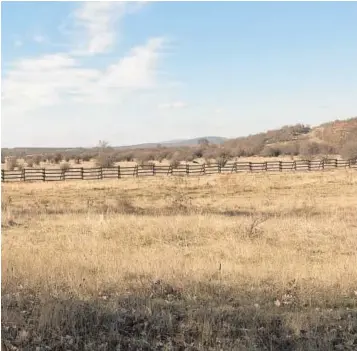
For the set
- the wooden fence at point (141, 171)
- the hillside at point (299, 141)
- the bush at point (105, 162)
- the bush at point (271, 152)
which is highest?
the hillside at point (299, 141)

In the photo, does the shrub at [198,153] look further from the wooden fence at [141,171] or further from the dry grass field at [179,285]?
the dry grass field at [179,285]

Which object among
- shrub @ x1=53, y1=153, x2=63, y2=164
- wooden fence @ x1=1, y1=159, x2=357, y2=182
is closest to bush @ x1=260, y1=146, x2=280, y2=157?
wooden fence @ x1=1, y1=159, x2=357, y2=182

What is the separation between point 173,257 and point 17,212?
11661 millimetres

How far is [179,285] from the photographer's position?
661 cm

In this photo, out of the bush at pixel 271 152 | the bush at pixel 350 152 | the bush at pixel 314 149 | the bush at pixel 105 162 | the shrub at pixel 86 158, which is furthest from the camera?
the bush at pixel 271 152

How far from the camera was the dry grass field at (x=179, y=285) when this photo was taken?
4.77 metres

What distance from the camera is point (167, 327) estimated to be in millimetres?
4949

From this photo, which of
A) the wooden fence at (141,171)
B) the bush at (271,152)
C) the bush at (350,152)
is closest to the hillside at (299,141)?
the bush at (271,152)

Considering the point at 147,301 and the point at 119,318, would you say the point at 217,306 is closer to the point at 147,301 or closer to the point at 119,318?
the point at 147,301

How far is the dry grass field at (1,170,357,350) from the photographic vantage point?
4.77 m

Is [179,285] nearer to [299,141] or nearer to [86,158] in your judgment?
[86,158]

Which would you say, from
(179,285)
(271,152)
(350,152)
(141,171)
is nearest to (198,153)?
(271,152)

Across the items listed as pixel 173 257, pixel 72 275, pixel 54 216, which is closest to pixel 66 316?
pixel 72 275

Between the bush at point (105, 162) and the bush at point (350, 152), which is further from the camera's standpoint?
the bush at point (350, 152)
